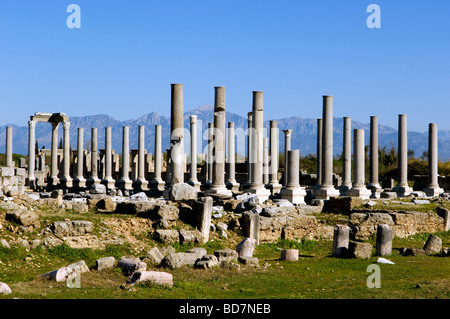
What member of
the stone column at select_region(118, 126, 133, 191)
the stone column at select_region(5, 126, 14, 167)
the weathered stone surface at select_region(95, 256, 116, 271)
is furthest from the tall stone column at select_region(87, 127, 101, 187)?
the weathered stone surface at select_region(95, 256, 116, 271)

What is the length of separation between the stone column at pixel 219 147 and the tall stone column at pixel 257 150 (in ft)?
5.22

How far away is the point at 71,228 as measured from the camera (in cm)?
1770

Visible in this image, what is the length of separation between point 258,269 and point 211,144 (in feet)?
85.0

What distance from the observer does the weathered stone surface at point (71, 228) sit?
17547 millimetres

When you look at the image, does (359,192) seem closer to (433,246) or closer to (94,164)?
(433,246)

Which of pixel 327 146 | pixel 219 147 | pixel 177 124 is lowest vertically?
pixel 219 147

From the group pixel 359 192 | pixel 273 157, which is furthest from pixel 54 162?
pixel 359 192

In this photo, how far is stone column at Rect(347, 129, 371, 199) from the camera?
34.8m

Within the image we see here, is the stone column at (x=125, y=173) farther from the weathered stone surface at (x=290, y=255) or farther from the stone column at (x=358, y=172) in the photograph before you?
the weathered stone surface at (x=290, y=255)

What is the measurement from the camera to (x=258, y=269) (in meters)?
15.5

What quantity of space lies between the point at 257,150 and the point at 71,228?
17766 millimetres

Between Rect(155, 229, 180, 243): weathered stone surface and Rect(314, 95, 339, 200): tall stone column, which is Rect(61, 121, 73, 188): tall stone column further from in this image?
Rect(155, 229, 180, 243): weathered stone surface

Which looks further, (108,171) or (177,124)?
(108,171)
